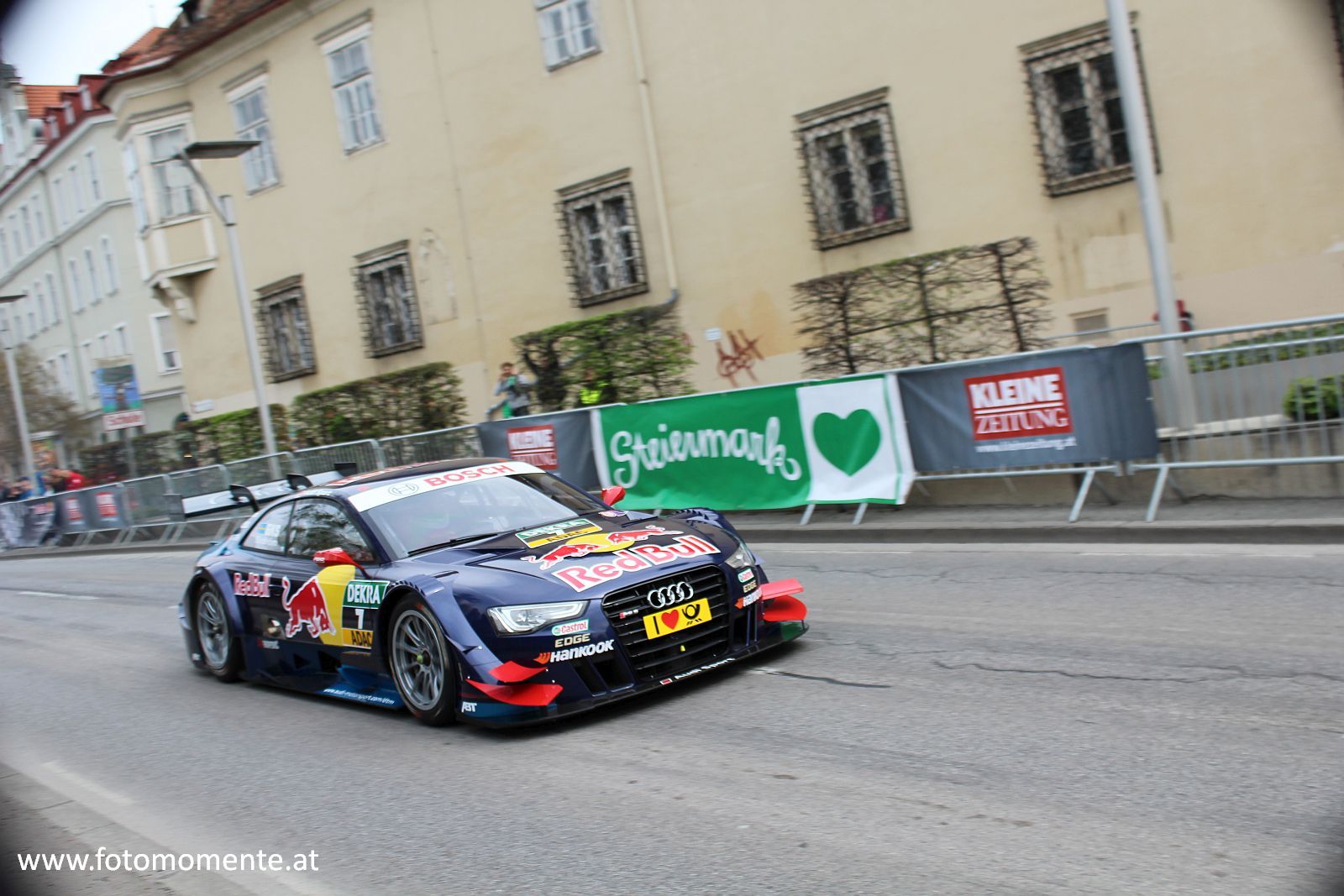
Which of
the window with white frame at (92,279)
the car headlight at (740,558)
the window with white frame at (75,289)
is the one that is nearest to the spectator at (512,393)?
the car headlight at (740,558)

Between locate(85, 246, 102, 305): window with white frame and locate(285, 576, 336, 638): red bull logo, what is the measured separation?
133 ft

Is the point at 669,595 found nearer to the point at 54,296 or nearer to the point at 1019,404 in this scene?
the point at 1019,404

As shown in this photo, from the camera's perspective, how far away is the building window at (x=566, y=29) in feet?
70.6

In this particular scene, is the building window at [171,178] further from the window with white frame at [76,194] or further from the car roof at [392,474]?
the car roof at [392,474]

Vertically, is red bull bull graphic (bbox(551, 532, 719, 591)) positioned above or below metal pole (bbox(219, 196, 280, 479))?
below

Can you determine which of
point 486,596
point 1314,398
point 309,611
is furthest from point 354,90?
point 486,596

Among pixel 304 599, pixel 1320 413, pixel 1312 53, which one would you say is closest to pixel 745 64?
pixel 1312 53

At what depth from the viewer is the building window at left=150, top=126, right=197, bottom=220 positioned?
102 feet

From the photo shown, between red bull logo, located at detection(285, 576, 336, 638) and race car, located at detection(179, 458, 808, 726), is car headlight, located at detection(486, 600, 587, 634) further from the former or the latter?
red bull logo, located at detection(285, 576, 336, 638)

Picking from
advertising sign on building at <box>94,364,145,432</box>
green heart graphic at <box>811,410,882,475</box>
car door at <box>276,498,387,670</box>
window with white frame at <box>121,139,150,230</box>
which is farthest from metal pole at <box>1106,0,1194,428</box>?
window with white frame at <box>121,139,150,230</box>

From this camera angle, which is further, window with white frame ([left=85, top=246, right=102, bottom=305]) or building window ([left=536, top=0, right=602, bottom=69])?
window with white frame ([left=85, top=246, right=102, bottom=305])

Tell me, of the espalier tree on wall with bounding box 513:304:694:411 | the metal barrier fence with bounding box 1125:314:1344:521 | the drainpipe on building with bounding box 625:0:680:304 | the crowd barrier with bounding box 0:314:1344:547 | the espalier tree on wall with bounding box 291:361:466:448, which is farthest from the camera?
the espalier tree on wall with bounding box 291:361:466:448

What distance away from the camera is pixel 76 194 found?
4184cm

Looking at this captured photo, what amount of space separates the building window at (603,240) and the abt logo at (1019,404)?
35.6 ft
